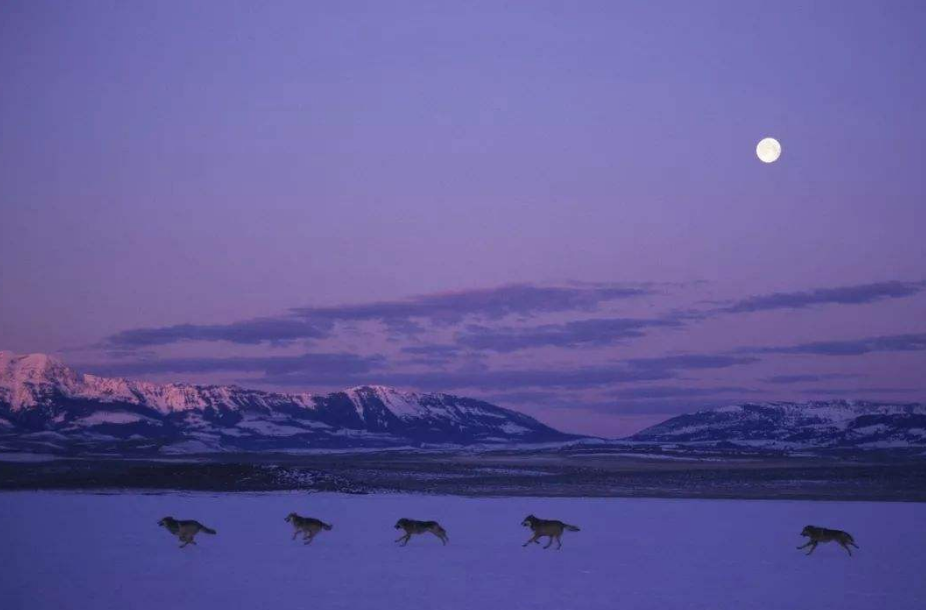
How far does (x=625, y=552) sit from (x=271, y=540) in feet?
24.0

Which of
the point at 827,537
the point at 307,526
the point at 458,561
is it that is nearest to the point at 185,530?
the point at 307,526

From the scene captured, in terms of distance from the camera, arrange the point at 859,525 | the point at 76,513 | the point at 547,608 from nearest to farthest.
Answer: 1. the point at 547,608
2. the point at 859,525
3. the point at 76,513

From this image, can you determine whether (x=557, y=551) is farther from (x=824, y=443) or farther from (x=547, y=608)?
(x=824, y=443)

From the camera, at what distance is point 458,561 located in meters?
21.0

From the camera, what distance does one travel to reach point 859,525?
28594 mm

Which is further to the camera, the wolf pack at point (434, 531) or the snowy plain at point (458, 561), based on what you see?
the wolf pack at point (434, 531)

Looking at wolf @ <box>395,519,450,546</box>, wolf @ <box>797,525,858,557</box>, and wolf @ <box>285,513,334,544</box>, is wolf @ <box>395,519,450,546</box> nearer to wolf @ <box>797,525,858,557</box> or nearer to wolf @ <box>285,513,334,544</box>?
wolf @ <box>285,513,334,544</box>

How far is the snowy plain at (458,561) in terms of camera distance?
54.7 ft

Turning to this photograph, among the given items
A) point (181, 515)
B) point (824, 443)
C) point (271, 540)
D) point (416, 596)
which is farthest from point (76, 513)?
point (824, 443)

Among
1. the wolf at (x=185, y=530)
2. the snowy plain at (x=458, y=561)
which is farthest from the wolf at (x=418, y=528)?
the wolf at (x=185, y=530)

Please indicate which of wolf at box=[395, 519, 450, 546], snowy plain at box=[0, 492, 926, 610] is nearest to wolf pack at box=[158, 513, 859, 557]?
wolf at box=[395, 519, 450, 546]

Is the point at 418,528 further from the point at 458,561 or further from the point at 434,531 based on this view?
the point at 458,561

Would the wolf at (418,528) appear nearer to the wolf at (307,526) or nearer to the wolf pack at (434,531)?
the wolf pack at (434,531)

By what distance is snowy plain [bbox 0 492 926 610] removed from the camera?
1667 cm
